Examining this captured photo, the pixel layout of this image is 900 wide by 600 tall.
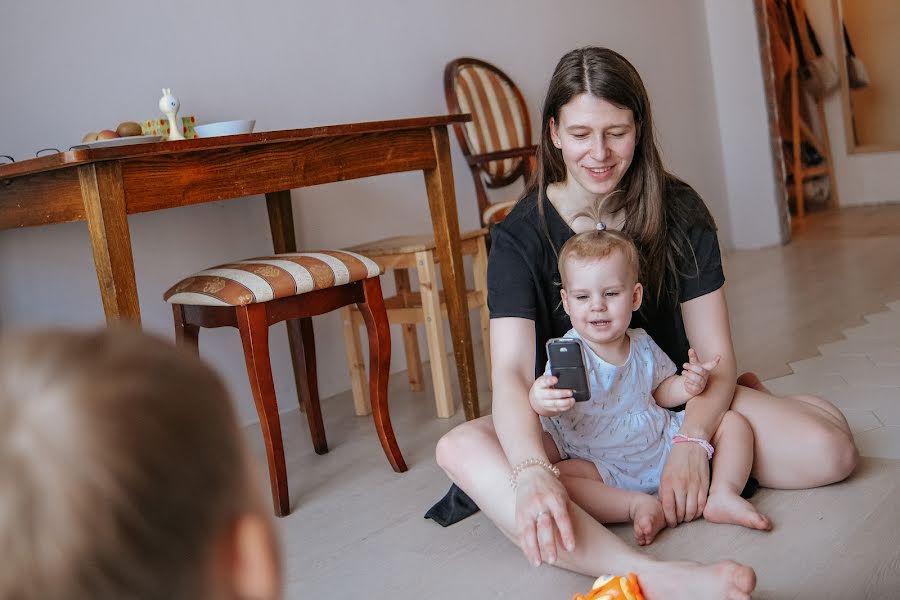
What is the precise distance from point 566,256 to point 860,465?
72 cm

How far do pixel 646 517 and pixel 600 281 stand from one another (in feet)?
1.32

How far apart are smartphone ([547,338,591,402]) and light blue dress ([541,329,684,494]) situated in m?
0.14

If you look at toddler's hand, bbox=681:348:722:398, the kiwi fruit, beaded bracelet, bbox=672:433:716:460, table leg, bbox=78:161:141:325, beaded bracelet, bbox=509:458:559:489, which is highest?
the kiwi fruit

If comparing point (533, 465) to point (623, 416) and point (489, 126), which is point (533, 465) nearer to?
point (623, 416)

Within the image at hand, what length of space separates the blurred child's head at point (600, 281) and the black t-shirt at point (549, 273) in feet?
0.30

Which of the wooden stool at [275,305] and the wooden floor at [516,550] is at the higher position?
the wooden stool at [275,305]

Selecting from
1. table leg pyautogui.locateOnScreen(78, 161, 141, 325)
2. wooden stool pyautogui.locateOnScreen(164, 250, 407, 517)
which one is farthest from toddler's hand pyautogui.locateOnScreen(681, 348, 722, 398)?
table leg pyautogui.locateOnScreen(78, 161, 141, 325)

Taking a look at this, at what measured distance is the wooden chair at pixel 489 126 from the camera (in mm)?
3498

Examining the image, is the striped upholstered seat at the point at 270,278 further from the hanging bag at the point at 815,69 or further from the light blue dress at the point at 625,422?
the hanging bag at the point at 815,69

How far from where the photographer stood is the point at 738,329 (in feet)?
10.8

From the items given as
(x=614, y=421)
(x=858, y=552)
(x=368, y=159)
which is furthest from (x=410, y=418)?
(x=858, y=552)

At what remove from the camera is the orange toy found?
1339 mm

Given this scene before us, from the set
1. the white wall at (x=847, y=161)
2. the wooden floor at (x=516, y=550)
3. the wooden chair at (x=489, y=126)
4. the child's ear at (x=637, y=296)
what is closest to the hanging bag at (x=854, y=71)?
the white wall at (x=847, y=161)

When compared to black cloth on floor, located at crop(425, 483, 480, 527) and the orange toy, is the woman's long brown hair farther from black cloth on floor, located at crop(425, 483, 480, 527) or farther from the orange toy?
the orange toy
